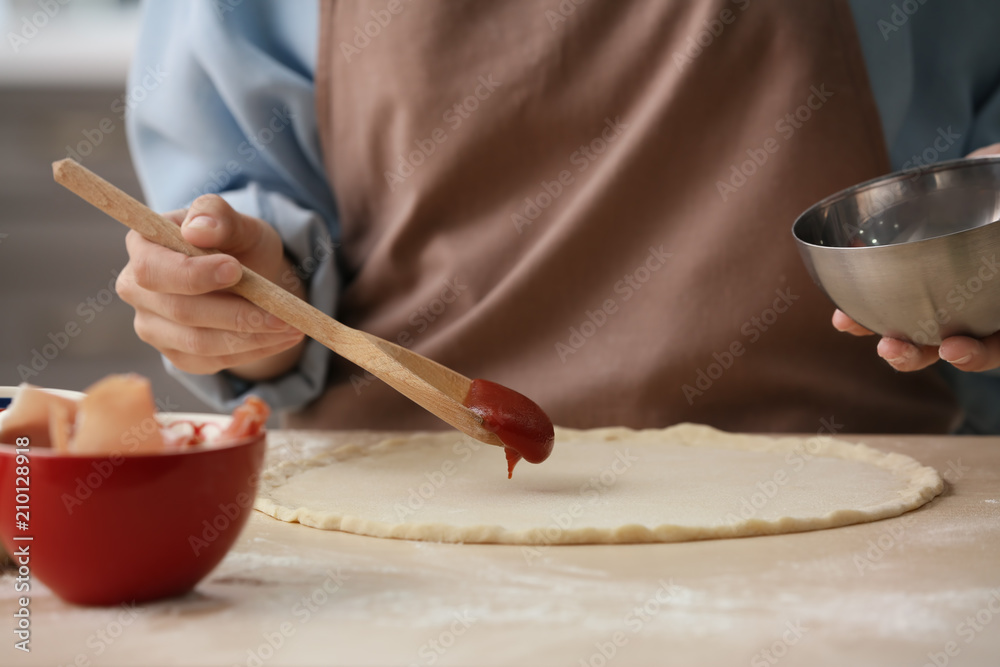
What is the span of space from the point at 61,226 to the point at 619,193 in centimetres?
204

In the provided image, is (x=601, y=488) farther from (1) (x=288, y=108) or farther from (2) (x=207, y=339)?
(1) (x=288, y=108)

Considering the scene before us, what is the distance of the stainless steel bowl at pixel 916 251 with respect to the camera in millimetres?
730

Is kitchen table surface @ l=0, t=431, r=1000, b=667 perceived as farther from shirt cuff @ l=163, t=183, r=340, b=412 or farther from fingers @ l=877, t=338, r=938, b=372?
shirt cuff @ l=163, t=183, r=340, b=412

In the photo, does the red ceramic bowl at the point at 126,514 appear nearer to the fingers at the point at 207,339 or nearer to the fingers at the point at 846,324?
the fingers at the point at 207,339

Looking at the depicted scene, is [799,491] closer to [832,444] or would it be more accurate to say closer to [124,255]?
[832,444]

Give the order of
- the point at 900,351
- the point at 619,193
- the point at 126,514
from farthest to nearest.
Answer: the point at 619,193
the point at 900,351
the point at 126,514

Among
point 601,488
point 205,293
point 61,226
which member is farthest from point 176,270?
point 61,226

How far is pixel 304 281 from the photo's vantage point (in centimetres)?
130

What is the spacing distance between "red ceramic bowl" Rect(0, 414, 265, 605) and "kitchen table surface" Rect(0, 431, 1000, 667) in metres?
0.03

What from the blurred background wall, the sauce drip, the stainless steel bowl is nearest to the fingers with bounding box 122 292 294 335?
the sauce drip

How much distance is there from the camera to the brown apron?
1.18m

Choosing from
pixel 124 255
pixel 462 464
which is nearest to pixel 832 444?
pixel 462 464

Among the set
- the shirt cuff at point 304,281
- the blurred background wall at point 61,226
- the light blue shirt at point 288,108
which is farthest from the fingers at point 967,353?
the blurred background wall at point 61,226

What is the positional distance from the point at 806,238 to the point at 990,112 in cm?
57
